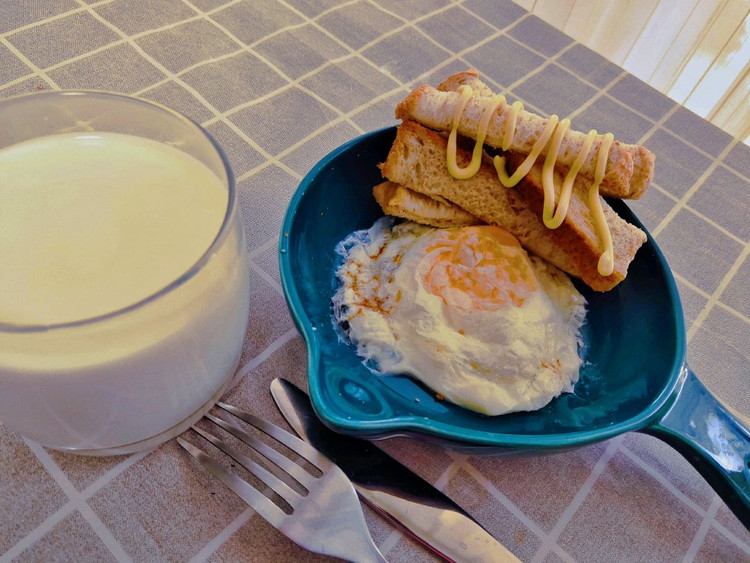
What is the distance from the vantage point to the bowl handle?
0.60 m

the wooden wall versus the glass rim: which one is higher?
the glass rim

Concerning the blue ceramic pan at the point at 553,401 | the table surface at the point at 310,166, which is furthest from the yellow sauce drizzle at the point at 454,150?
the table surface at the point at 310,166

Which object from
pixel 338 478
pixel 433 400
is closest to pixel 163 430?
pixel 338 478

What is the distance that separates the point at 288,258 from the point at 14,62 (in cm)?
71

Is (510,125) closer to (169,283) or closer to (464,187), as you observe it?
(464,187)

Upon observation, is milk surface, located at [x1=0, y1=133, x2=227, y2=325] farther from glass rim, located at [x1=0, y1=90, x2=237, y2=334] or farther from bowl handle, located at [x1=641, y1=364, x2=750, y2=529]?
bowl handle, located at [x1=641, y1=364, x2=750, y2=529]

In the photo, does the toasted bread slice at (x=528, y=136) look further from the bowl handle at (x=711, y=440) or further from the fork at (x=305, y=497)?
the fork at (x=305, y=497)

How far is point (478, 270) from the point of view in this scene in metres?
0.75

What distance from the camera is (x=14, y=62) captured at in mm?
966

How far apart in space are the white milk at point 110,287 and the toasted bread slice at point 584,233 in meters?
0.44

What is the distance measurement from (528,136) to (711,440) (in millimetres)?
442

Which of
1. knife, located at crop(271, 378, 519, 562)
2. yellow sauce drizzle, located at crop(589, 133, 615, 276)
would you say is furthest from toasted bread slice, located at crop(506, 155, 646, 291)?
knife, located at crop(271, 378, 519, 562)

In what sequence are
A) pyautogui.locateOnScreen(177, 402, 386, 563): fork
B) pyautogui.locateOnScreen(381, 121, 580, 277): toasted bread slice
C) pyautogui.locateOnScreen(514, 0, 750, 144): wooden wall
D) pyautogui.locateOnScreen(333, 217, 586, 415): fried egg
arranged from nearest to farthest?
pyautogui.locateOnScreen(177, 402, 386, 563): fork → pyautogui.locateOnScreen(333, 217, 586, 415): fried egg → pyautogui.locateOnScreen(381, 121, 580, 277): toasted bread slice → pyautogui.locateOnScreen(514, 0, 750, 144): wooden wall

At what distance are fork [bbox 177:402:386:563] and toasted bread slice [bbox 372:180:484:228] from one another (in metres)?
0.36
